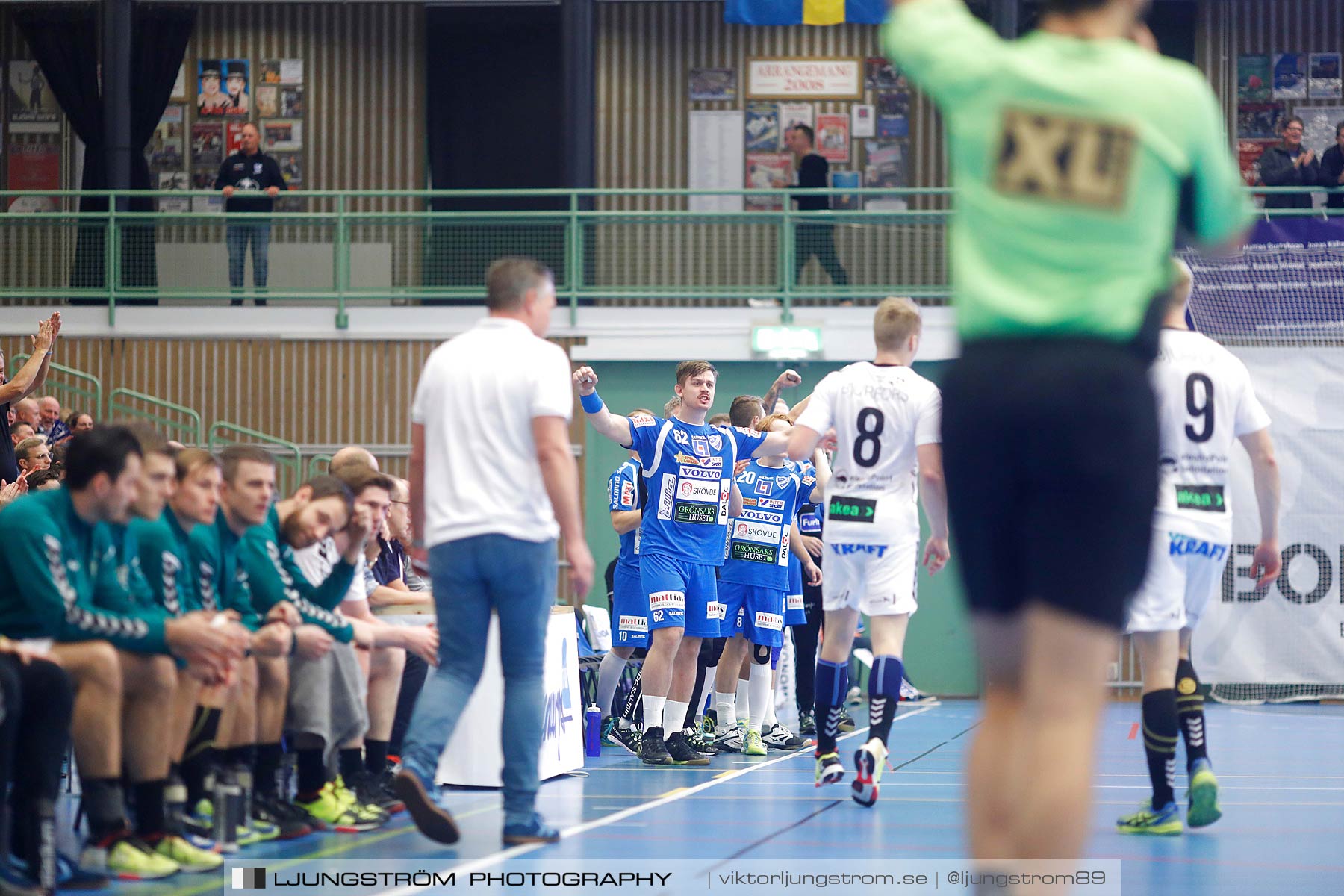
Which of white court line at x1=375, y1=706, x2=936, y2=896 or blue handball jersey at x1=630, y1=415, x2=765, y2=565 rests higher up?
blue handball jersey at x1=630, y1=415, x2=765, y2=565

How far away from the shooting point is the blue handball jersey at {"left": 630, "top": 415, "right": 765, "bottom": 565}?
842 centimetres

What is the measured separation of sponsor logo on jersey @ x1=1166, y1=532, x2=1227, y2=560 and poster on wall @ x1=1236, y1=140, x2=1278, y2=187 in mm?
13459

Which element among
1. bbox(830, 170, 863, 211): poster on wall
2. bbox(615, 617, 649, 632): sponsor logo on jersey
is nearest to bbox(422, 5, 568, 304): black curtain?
bbox(830, 170, 863, 211): poster on wall

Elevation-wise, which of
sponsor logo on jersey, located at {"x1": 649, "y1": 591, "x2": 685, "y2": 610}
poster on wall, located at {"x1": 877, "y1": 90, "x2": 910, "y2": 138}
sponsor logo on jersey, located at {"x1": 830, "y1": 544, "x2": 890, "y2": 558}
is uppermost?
poster on wall, located at {"x1": 877, "y1": 90, "x2": 910, "y2": 138}

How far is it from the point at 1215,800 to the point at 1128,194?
399 cm

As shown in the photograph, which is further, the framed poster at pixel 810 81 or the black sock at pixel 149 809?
the framed poster at pixel 810 81

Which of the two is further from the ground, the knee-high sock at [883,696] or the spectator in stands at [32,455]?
the spectator in stands at [32,455]

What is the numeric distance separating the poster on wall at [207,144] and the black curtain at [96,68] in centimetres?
78

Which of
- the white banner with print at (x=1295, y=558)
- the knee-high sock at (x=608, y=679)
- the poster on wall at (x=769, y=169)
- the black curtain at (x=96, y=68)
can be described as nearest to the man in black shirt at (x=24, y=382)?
the knee-high sock at (x=608, y=679)

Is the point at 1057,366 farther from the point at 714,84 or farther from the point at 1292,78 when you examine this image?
the point at 1292,78

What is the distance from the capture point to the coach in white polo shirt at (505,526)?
5.02m

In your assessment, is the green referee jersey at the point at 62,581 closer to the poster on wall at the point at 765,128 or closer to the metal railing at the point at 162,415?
the metal railing at the point at 162,415

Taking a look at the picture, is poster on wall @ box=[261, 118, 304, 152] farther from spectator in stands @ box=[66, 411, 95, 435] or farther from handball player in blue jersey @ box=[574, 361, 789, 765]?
handball player in blue jersey @ box=[574, 361, 789, 765]

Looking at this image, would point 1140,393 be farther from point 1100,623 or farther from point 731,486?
point 731,486
